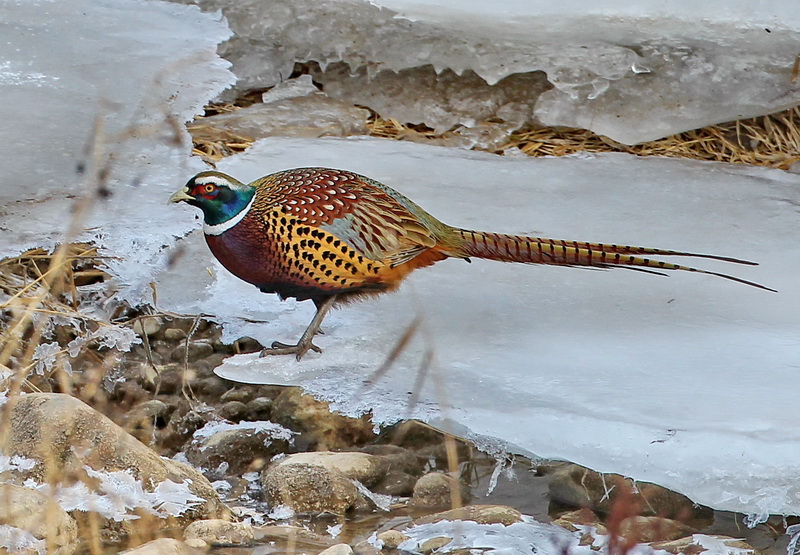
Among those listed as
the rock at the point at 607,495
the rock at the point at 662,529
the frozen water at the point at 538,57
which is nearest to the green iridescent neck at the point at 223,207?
the rock at the point at 607,495

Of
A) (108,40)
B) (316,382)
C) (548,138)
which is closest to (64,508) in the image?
(316,382)

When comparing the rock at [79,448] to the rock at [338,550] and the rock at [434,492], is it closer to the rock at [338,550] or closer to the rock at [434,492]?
the rock at [338,550]

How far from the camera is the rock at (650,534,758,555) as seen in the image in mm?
2373

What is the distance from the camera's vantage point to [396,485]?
2809mm

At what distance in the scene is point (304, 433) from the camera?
3066 mm

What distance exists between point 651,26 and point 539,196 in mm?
763

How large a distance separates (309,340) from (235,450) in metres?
0.36

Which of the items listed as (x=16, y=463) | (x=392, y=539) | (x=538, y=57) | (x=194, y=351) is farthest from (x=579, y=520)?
(x=538, y=57)

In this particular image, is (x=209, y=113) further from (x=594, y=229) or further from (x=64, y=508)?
(x=64, y=508)

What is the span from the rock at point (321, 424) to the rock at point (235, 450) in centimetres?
8

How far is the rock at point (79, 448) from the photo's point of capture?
8.20 feet

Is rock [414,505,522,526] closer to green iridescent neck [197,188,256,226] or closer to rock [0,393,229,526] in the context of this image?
rock [0,393,229,526]

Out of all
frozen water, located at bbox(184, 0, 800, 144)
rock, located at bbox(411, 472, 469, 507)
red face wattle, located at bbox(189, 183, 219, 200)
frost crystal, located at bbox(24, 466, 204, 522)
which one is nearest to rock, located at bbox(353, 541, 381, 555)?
rock, located at bbox(411, 472, 469, 507)

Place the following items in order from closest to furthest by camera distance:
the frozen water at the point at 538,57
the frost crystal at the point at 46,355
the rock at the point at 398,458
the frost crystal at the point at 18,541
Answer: the frost crystal at the point at 18,541, the rock at the point at 398,458, the frost crystal at the point at 46,355, the frozen water at the point at 538,57
